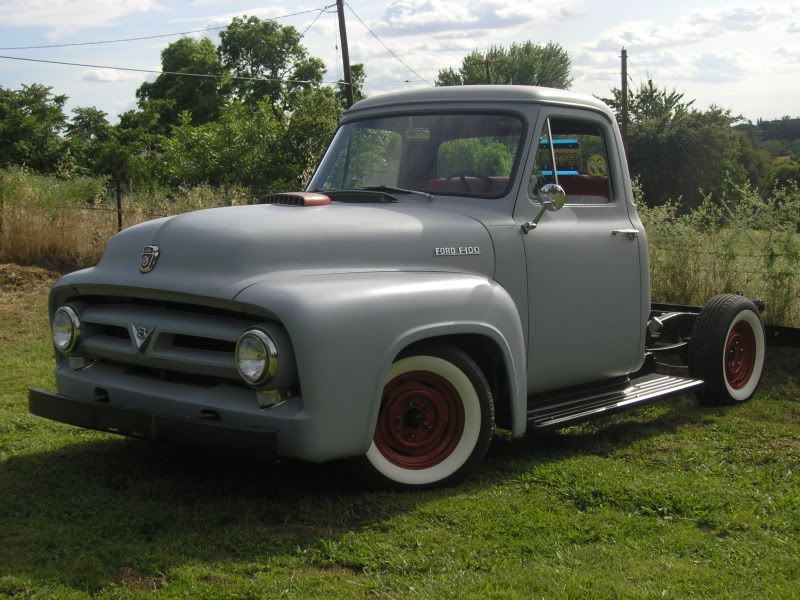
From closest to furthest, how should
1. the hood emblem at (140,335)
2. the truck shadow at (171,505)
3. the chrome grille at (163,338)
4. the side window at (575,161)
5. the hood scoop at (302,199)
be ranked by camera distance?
the truck shadow at (171,505) < the chrome grille at (163,338) < the hood emblem at (140,335) < the hood scoop at (302,199) < the side window at (575,161)

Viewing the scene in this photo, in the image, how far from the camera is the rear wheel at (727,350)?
22.3ft

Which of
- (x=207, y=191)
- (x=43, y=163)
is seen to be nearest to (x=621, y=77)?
(x=43, y=163)

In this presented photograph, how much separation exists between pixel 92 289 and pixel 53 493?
976mm

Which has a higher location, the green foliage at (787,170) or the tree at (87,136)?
the tree at (87,136)

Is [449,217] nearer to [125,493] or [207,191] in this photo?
[125,493]

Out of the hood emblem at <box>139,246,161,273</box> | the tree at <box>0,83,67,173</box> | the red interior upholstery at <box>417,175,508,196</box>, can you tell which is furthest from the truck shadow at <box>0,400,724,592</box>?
the tree at <box>0,83,67,173</box>

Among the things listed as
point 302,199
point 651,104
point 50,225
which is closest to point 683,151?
point 651,104

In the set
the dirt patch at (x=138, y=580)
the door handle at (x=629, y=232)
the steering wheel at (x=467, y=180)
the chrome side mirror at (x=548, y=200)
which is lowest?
the dirt patch at (x=138, y=580)

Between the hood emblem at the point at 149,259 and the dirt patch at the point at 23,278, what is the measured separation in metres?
8.52

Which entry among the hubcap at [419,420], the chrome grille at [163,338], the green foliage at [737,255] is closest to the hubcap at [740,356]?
the green foliage at [737,255]

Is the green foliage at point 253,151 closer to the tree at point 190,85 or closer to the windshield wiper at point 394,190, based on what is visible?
the tree at point 190,85

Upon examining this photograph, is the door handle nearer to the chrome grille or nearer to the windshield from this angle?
the windshield

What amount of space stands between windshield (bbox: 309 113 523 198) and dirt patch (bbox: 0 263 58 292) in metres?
7.93

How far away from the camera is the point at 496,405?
524 cm
